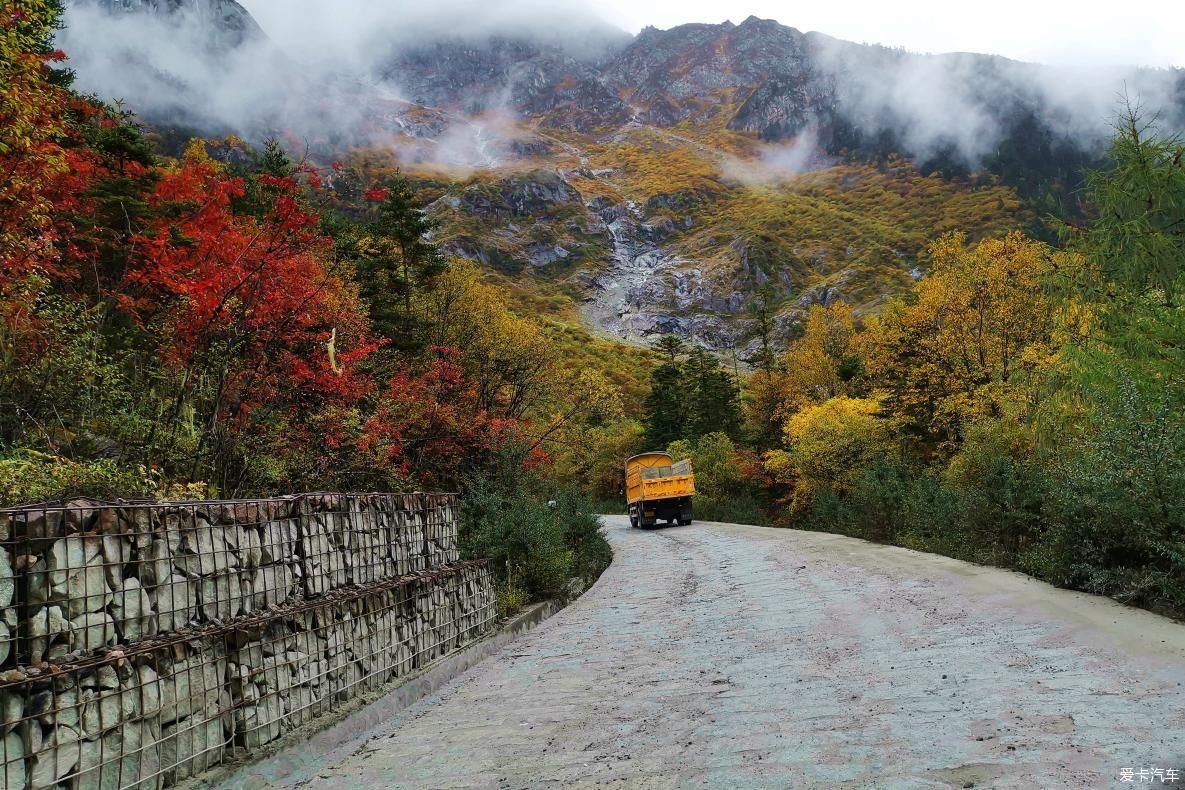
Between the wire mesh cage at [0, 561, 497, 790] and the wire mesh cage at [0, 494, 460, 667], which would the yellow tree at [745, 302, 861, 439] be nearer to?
the wire mesh cage at [0, 494, 460, 667]

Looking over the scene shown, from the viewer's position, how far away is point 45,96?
Answer: 28.4 ft

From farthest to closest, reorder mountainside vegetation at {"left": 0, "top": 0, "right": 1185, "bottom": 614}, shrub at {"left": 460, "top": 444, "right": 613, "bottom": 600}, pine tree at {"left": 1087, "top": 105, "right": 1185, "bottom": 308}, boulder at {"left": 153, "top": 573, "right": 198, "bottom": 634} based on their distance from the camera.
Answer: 1. pine tree at {"left": 1087, "top": 105, "right": 1185, "bottom": 308}
2. shrub at {"left": 460, "top": 444, "right": 613, "bottom": 600}
3. mountainside vegetation at {"left": 0, "top": 0, "right": 1185, "bottom": 614}
4. boulder at {"left": 153, "top": 573, "right": 198, "bottom": 634}

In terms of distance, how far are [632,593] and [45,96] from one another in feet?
38.6

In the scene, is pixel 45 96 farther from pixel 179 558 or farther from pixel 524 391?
pixel 524 391

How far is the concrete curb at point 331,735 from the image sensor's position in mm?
4875

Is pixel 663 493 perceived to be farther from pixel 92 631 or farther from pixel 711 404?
pixel 92 631

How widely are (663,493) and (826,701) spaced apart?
1072 inches

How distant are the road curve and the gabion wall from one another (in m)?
0.81

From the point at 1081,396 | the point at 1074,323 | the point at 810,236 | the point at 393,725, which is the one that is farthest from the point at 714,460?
the point at 810,236

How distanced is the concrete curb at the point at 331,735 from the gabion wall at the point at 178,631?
→ 5.5 inches

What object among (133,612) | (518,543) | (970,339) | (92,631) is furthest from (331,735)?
(970,339)

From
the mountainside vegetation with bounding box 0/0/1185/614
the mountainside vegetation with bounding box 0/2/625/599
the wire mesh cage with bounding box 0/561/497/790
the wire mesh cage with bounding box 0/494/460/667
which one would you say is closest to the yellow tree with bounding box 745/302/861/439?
the mountainside vegetation with bounding box 0/0/1185/614

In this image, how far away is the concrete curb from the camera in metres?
4.88

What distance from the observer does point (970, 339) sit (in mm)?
24641
